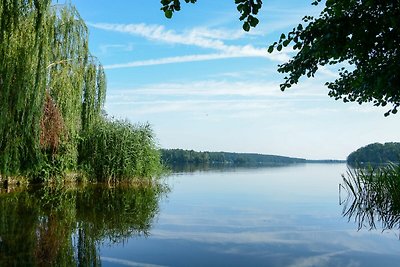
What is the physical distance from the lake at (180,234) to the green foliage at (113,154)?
180 inches

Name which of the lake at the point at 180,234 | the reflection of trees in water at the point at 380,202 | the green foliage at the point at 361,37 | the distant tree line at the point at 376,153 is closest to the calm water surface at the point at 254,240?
the lake at the point at 180,234

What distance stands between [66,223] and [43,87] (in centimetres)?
386

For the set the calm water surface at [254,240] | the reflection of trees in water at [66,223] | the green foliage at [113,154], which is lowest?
the calm water surface at [254,240]

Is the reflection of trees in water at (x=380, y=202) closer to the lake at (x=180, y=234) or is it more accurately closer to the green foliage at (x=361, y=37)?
the lake at (x=180, y=234)

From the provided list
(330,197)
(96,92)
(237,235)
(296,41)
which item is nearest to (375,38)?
(296,41)

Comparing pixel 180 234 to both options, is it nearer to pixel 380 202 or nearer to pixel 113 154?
pixel 380 202

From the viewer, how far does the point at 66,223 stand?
8242 millimetres

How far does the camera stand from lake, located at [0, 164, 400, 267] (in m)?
6.01

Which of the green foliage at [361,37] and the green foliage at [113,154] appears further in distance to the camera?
the green foliage at [113,154]

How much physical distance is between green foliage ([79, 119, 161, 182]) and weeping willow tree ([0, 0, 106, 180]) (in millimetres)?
957

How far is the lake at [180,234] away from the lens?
6007 mm

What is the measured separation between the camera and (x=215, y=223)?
927 cm

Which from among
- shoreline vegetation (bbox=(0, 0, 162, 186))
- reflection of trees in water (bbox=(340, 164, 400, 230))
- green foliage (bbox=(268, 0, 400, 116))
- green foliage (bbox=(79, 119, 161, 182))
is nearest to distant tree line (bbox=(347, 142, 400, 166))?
green foliage (bbox=(79, 119, 161, 182))

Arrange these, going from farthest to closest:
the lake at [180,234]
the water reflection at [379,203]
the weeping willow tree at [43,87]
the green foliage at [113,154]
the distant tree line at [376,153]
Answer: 1. the distant tree line at [376,153]
2. the green foliage at [113,154]
3. the weeping willow tree at [43,87]
4. the water reflection at [379,203]
5. the lake at [180,234]
